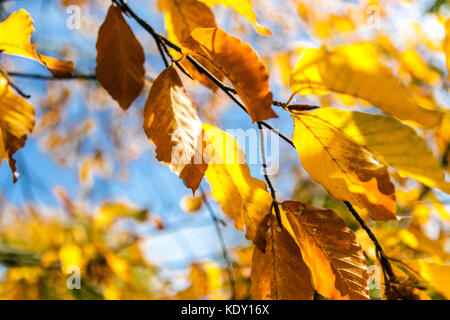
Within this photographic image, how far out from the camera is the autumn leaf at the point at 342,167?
325 mm

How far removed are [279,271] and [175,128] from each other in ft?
0.65

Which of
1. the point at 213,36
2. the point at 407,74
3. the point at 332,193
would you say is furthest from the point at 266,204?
the point at 407,74

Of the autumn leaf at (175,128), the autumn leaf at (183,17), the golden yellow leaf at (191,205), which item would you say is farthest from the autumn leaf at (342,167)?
the golden yellow leaf at (191,205)

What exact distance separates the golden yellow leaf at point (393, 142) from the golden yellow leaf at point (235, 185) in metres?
0.11

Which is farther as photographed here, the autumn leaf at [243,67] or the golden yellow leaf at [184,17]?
the golden yellow leaf at [184,17]

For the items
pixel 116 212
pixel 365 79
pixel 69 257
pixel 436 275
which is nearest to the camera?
pixel 365 79

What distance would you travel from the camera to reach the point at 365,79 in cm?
30

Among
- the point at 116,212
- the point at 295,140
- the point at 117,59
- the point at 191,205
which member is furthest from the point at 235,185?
the point at 116,212

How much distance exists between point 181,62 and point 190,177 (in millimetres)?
163

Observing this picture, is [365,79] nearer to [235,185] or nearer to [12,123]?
[235,185]

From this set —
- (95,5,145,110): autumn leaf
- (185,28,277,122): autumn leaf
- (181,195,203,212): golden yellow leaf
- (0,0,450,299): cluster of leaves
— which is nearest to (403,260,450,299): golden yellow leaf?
(0,0,450,299): cluster of leaves

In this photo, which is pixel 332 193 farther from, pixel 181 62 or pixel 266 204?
pixel 181 62

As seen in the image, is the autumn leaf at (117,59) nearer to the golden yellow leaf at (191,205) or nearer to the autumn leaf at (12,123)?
the autumn leaf at (12,123)

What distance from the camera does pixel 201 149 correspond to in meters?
0.38
